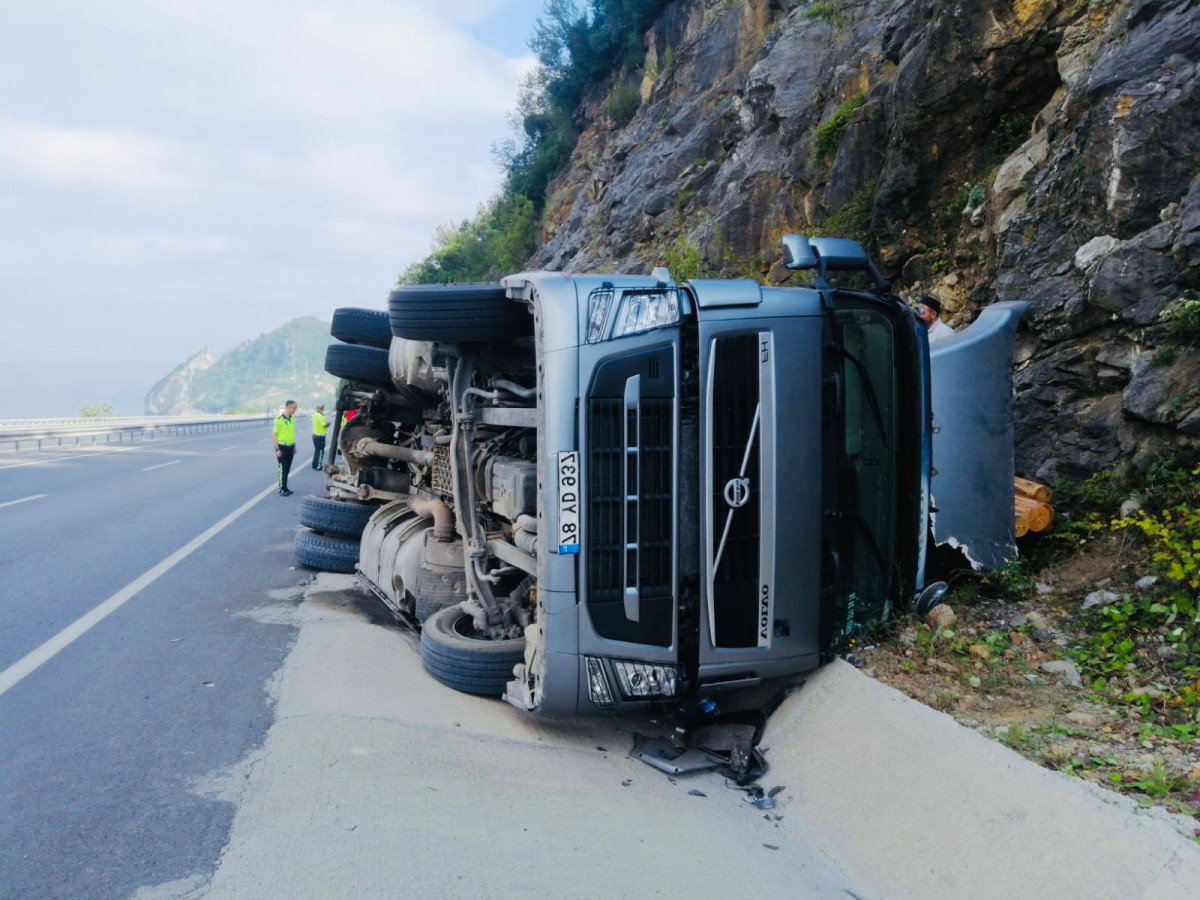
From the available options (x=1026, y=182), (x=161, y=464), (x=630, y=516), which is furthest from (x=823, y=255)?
(x=161, y=464)

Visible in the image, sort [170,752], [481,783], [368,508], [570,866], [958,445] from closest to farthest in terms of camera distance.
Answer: [570,866], [481,783], [170,752], [958,445], [368,508]

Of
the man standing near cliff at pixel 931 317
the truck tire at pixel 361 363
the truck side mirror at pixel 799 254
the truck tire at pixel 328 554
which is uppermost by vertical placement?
the truck side mirror at pixel 799 254

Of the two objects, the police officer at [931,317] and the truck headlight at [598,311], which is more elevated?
the police officer at [931,317]

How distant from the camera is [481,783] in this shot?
381 centimetres

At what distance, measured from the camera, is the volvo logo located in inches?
159

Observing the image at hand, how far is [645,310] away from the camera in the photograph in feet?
13.4

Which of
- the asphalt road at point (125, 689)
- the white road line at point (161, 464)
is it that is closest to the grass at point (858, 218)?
the asphalt road at point (125, 689)

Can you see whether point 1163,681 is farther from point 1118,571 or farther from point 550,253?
point 550,253

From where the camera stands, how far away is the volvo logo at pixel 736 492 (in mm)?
4051

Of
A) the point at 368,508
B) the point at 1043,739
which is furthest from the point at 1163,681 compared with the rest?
the point at 368,508

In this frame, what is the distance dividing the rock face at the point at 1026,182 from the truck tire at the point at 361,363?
5.21 m

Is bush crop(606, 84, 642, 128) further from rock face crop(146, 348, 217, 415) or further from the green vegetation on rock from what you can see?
rock face crop(146, 348, 217, 415)

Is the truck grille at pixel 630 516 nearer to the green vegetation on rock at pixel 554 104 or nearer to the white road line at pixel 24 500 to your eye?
the white road line at pixel 24 500

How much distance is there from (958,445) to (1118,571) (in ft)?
3.57
